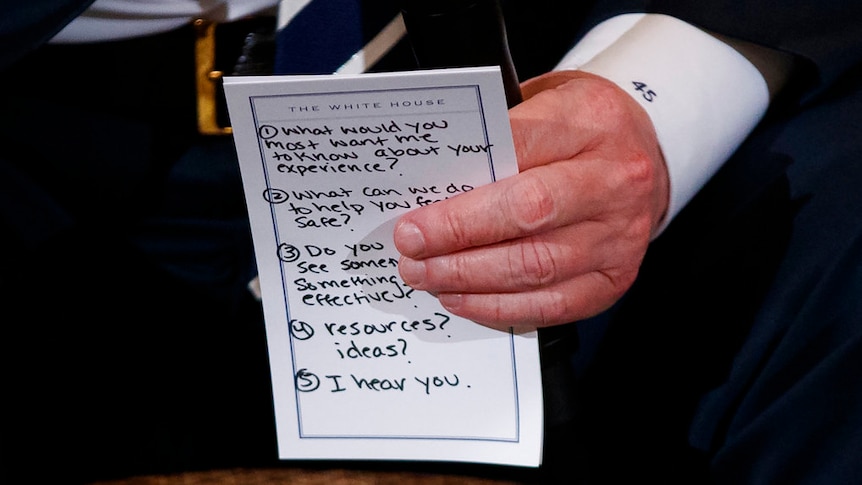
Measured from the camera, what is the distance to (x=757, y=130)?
59 centimetres

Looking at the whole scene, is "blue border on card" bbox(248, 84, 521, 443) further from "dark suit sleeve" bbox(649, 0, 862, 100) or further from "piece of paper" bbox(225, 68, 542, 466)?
"dark suit sleeve" bbox(649, 0, 862, 100)

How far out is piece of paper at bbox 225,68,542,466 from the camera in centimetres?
34

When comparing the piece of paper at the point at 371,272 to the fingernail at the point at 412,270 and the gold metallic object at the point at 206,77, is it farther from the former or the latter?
the gold metallic object at the point at 206,77

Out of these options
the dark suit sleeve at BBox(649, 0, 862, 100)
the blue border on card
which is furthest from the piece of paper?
the dark suit sleeve at BBox(649, 0, 862, 100)

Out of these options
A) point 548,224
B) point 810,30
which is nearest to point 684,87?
point 810,30

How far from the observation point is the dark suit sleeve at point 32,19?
471 millimetres

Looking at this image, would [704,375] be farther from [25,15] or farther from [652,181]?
[25,15]


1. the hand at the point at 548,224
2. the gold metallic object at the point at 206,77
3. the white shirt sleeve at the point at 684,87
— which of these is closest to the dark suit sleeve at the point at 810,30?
the white shirt sleeve at the point at 684,87

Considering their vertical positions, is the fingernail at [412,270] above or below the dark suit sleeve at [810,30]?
below

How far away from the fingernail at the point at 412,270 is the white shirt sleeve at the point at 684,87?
0.22 m

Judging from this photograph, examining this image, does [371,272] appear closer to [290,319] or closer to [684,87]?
[290,319]

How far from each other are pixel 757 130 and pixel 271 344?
41 centimetres

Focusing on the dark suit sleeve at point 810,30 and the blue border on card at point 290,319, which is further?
the dark suit sleeve at point 810,30

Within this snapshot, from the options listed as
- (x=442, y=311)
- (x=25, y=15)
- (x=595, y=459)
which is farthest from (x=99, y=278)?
(x=595, y=459)
